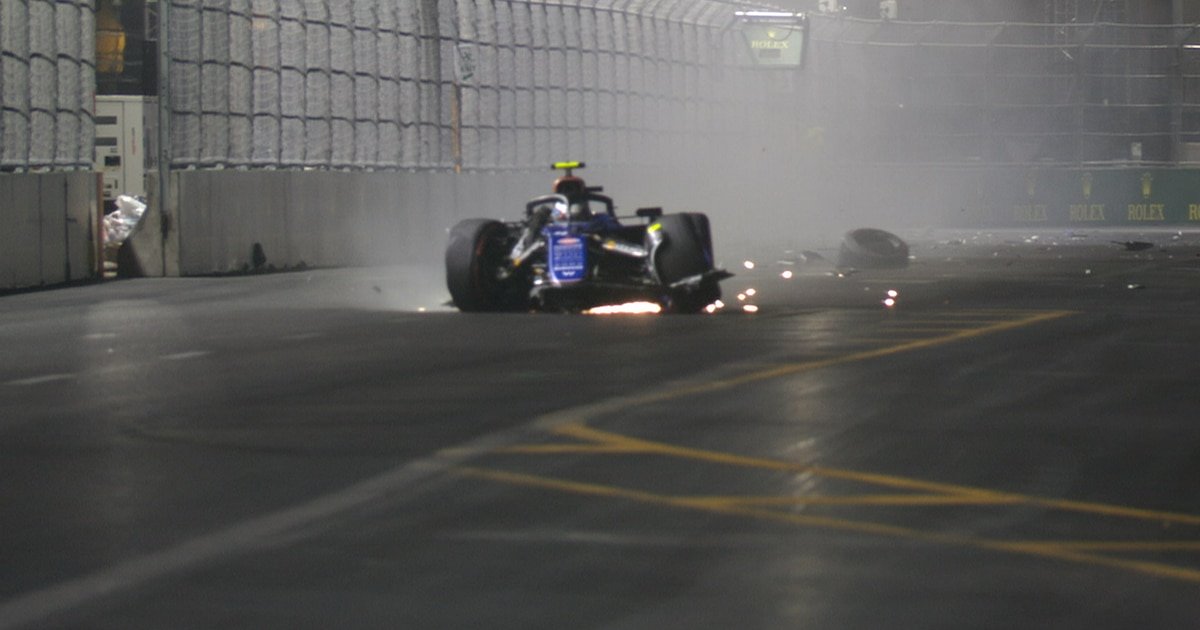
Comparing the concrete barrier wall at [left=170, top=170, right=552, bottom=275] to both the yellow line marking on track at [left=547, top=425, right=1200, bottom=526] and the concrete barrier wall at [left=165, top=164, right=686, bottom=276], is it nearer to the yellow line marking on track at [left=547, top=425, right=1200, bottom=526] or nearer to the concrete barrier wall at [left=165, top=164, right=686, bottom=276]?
the concrete barrier wall at [left=165, top=164, right=686, bottom=276]

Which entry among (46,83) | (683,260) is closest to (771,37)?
(46,83)

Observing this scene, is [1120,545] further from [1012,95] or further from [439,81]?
[1012,95]

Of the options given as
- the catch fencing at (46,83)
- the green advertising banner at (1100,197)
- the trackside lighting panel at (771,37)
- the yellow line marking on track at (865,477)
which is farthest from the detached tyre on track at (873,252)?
the green advertising banner at (1100,197)

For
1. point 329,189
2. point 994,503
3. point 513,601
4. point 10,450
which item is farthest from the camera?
point 329,189

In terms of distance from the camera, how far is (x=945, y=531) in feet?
23.4

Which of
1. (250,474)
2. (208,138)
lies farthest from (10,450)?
(208,138)

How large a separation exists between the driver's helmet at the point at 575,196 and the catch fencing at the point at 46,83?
8.29 meters

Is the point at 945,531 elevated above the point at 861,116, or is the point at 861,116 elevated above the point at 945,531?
the point at 861,116

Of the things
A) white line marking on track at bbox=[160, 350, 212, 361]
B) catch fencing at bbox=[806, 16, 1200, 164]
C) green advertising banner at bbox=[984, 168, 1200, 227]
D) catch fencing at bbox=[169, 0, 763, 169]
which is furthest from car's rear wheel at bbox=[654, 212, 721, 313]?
catch fencing at bbox=[806, 16, 1200, 164]

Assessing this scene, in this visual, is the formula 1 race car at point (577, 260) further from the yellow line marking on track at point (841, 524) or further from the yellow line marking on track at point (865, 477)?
the yellow line marking on track at point (841, 524)

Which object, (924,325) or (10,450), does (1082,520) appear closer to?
(10,450)

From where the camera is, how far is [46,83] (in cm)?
2514

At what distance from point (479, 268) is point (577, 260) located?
105 cm

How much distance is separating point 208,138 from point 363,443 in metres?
19.8
